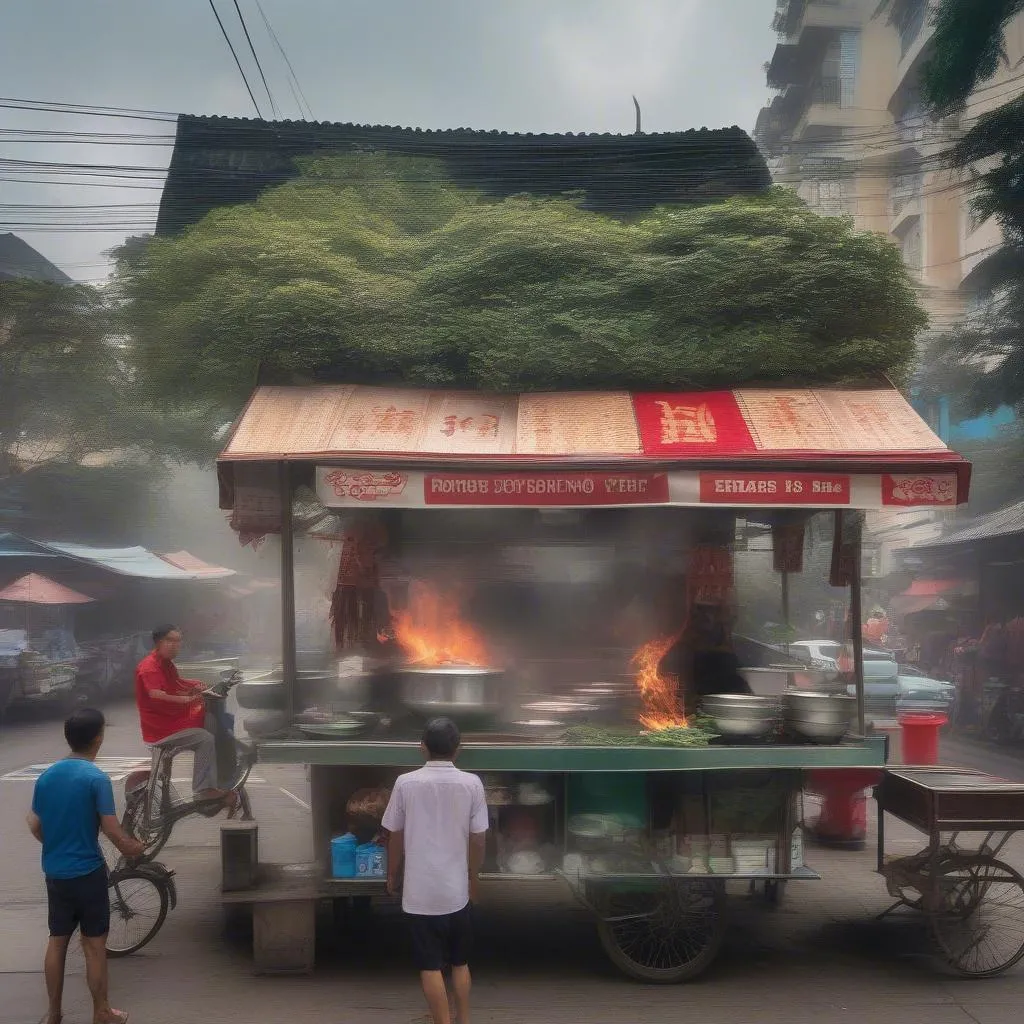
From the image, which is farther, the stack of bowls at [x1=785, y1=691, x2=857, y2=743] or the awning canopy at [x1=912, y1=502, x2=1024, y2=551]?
the awning canopy at [x1=912, y1=502, x2=1024, y2=551]

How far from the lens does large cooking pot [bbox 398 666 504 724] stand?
680cm

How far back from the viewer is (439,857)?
498cm

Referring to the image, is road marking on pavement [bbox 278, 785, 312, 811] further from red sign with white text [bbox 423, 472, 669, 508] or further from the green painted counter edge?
red sign with white text [bbox 423, 472, 669, 508]

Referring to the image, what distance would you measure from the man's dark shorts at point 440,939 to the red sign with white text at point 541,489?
2.56 metres

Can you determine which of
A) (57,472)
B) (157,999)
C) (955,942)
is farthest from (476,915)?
(57,472)

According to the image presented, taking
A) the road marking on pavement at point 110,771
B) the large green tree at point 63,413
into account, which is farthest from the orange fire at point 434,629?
the large green tree at point 63,413

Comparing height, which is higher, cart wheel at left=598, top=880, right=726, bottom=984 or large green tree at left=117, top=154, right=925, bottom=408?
large green tree at left=117, top=154, right=925, bottom=408

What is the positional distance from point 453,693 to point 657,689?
1742 mm

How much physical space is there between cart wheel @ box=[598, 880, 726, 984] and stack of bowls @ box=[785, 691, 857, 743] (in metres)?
1.02

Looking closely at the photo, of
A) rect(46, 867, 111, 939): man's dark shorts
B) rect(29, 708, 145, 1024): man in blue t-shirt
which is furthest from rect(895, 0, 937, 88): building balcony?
rect(46, 867, 111, 939): man's dark shorts

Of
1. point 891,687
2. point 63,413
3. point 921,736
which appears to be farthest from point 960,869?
point 63,413

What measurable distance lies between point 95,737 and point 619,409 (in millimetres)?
4010

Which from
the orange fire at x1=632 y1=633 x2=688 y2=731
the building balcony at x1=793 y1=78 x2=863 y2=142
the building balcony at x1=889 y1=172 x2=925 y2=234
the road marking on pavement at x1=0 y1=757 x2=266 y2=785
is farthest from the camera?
the building balcony at x1=793 y1=78 x2=863 y2=142

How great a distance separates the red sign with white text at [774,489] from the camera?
266 inches
